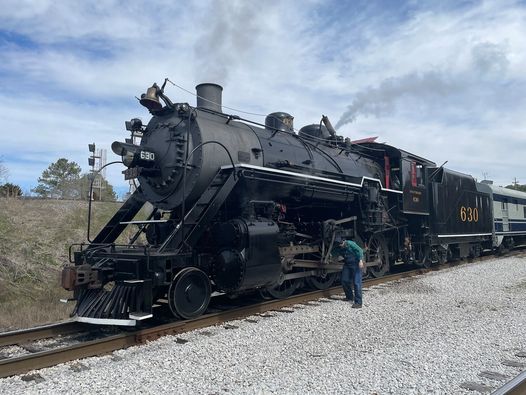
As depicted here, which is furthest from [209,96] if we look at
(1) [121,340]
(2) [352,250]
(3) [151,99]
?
(1) [121,340]

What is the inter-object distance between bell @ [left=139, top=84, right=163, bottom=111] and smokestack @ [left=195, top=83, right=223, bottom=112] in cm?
81

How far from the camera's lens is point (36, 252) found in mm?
11641

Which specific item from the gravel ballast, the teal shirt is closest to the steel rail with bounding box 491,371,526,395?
the gravel ballast

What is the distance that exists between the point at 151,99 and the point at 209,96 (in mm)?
1150

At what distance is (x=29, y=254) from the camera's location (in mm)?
11398

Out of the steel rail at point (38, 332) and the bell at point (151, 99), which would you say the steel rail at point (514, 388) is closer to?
the steel rail at point (38, 332)

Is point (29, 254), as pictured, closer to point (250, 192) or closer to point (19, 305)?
point (19, 305)

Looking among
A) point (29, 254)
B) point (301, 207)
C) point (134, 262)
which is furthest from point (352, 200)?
point (29, 254)

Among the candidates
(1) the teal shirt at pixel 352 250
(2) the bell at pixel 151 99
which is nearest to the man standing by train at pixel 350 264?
(1) the teal shirt at pixel 352 250

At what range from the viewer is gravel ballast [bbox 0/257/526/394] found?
13.3 feet

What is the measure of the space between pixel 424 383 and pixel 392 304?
4076 mm

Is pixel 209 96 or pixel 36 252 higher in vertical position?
pixel 209 96

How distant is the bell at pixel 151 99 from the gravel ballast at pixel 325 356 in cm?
373

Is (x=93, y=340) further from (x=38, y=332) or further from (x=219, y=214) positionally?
(x=219, y=214)
